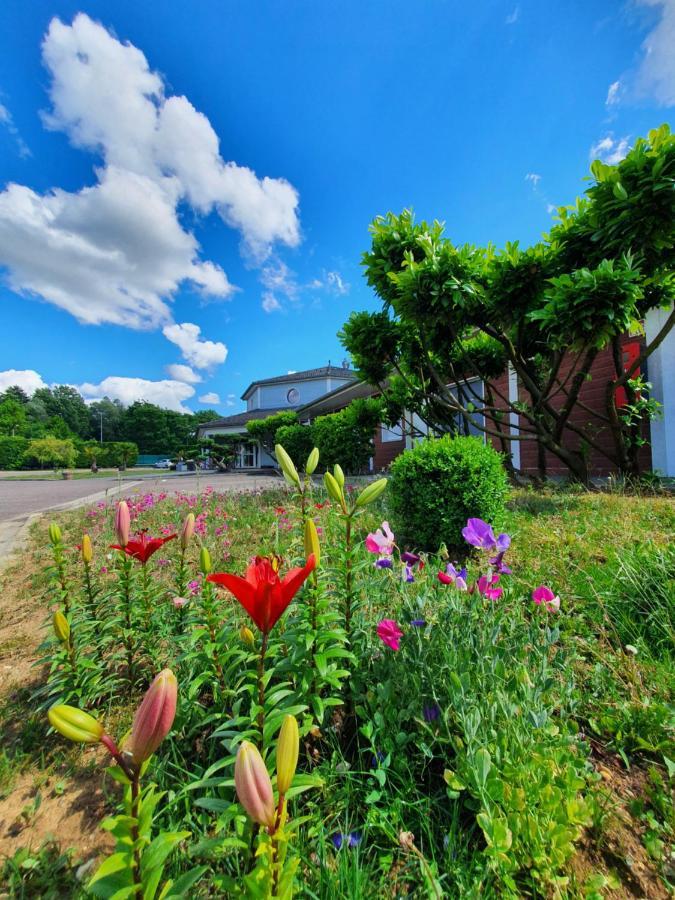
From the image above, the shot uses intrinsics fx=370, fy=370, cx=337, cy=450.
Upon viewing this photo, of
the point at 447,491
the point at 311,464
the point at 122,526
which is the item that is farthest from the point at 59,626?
the point at 447,491

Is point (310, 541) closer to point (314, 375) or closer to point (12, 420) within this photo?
point (314, 375)

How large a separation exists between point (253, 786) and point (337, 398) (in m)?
17.5

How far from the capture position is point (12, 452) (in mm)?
36438

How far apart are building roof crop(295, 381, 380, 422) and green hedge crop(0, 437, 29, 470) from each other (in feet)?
108

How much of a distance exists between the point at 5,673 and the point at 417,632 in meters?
2.10

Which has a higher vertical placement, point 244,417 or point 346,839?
point 244,417

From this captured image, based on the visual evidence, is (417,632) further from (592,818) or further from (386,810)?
(592,818)

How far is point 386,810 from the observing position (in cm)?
110

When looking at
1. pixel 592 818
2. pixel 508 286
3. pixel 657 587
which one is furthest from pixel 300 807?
pixel 508 286

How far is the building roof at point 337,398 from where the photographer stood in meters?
16.1

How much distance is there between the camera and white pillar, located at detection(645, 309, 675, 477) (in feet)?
20.1

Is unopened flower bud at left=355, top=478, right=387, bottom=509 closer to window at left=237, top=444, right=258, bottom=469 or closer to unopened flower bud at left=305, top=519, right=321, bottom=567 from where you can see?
unopened flower bud at left=305, top=519, right=321, bottom=567

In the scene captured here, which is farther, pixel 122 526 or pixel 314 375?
pixel 314 375

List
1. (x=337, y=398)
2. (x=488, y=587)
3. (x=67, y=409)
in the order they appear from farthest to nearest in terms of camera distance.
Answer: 1. (x=67, y=409)
2. (x=337, y=398)
3. (x=488, y=587)
